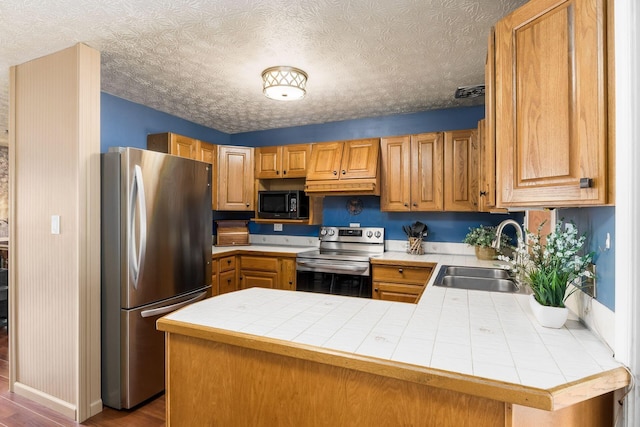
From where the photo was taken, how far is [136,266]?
2215mm

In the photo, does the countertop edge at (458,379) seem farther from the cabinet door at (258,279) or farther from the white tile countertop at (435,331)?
the cabinet door at (258,279)

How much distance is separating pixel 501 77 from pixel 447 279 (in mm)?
1503

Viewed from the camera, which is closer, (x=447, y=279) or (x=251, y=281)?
(x=447, y=279)

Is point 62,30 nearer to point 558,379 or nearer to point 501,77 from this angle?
point 501,77

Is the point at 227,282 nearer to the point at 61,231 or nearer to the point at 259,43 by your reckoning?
the point at 61,231

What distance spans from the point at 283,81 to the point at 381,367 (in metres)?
2.07

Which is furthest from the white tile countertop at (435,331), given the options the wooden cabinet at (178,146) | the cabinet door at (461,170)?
the wooden cabinet at (178,146)

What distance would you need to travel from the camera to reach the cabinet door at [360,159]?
3.43 m

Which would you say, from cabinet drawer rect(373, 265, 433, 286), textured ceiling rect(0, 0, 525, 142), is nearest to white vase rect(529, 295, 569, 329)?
textured ceiling rect(0, 0, 525, 142)

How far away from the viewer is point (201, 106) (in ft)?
11.2

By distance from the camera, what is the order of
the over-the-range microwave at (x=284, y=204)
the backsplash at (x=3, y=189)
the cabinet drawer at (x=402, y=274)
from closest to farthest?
the cabinet drawer at (x=402, y=274)
the over-the-range microwave at (x=284, y=204)
the backsplash at (x=3, y=189)

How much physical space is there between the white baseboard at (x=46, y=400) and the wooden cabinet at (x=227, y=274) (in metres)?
1.50

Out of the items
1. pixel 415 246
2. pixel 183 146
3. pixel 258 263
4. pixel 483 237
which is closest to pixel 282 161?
pixel 183 146

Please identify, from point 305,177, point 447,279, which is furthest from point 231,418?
point 305,177
